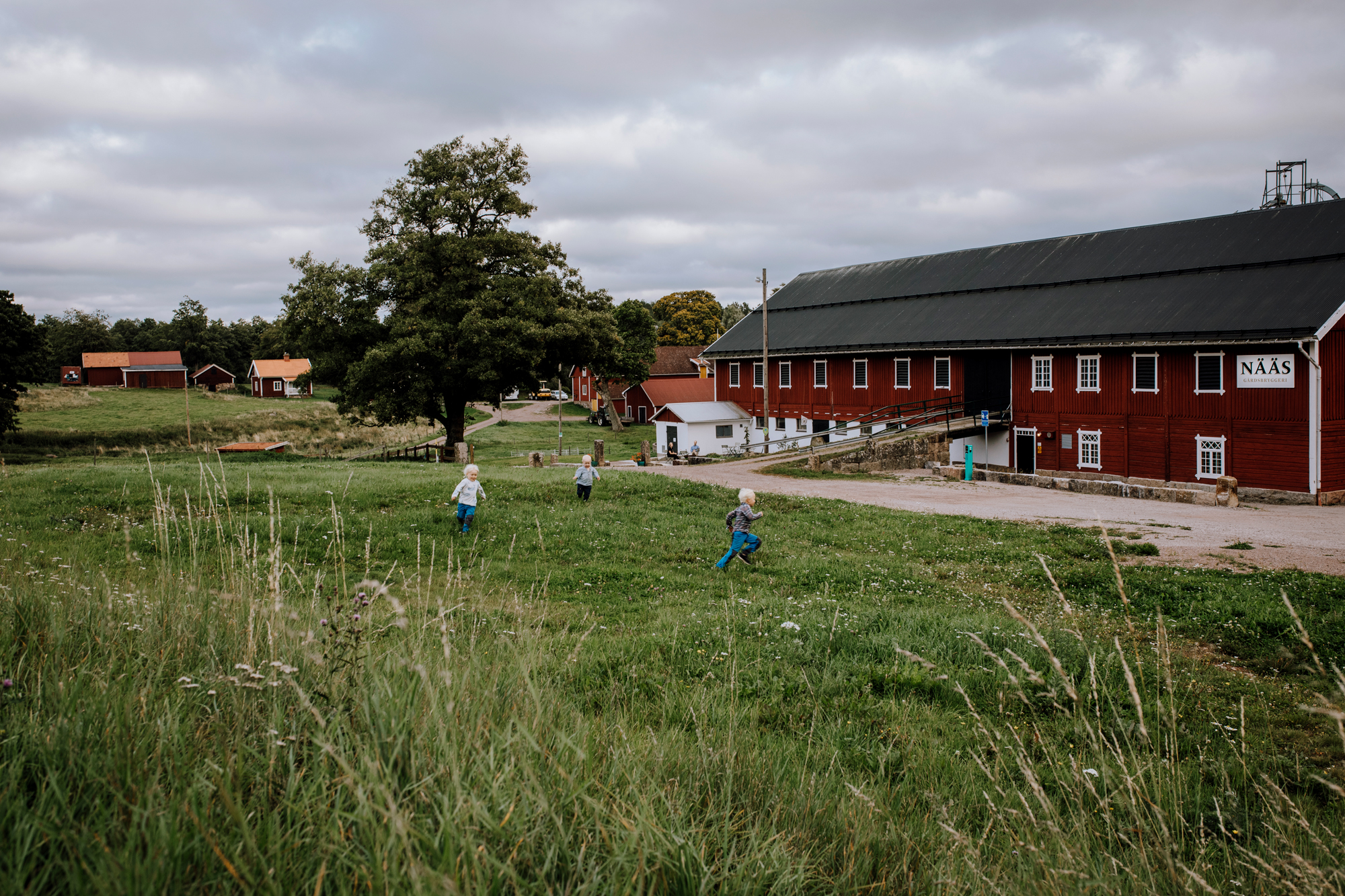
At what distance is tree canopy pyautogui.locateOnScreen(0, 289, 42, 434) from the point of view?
38.0 metres

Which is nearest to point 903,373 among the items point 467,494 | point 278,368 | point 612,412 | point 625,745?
point 467,494

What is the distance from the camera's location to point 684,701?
5.53 meters

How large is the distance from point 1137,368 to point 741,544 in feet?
95.6

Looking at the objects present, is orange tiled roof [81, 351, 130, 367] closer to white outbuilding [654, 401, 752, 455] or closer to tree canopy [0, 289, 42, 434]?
tree canopy [0, 289, 42, 434]

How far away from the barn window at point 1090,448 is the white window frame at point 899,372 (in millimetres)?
10145

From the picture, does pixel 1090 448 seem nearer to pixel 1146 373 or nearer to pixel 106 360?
pixel 1146 373

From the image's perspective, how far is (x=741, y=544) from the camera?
1367 centimetres

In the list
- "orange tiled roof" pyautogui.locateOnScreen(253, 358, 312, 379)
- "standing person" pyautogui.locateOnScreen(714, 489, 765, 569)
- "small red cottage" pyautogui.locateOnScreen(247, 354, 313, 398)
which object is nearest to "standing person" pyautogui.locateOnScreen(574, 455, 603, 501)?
"standing person" pyautogui.locateOnScreen(714, 489, 765, 569)

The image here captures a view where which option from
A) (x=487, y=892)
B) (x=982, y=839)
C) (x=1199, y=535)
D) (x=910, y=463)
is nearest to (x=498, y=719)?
(x=487, y=892)

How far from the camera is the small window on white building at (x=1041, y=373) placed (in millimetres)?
38250

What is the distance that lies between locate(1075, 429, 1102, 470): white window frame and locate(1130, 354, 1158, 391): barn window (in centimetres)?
259

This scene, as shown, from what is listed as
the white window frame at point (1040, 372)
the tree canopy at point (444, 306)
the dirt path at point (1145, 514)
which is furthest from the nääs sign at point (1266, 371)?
the tree canopy at point (444, 306)

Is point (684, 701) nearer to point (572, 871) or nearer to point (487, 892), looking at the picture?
point (572, 871)

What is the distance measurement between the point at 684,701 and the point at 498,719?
2.21 metres
